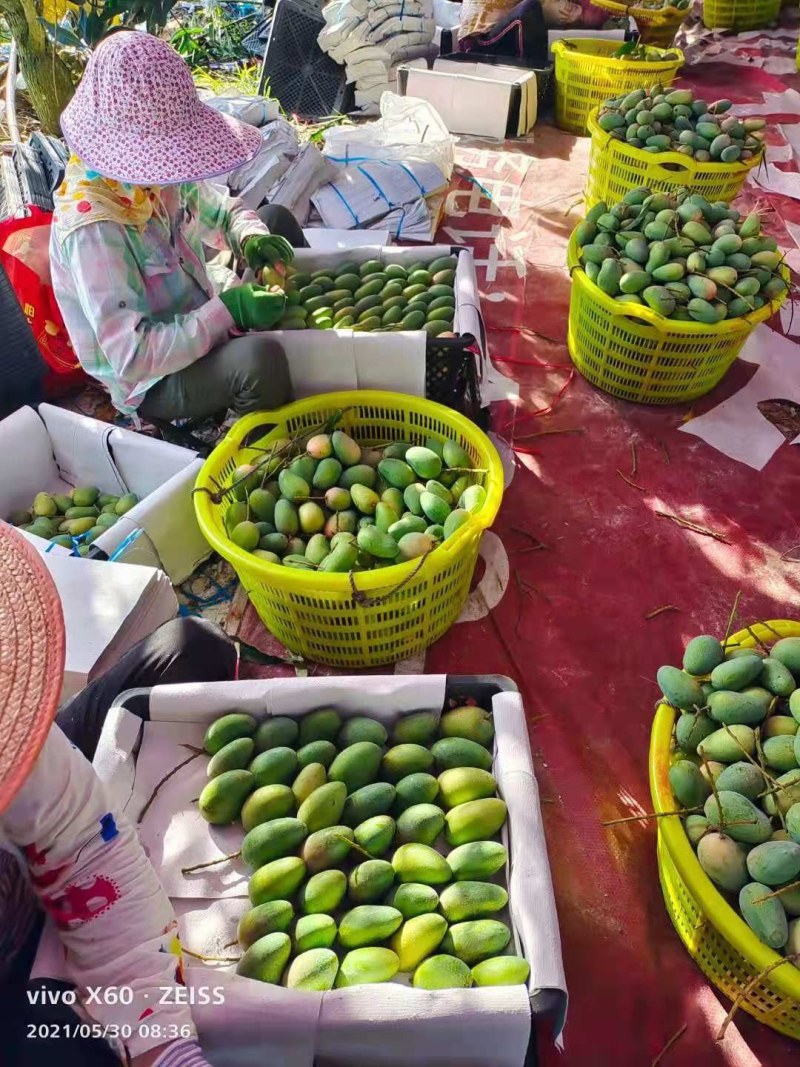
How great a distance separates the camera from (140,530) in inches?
84.7

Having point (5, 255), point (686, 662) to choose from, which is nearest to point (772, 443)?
point (686, 662)

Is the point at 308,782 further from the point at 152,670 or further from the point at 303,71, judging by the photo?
the point at 303,71

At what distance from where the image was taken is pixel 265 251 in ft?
9.18

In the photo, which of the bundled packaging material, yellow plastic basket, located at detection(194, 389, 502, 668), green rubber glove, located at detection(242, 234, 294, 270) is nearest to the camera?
yellow plastic basket, located at detection(194, 389, 502, 668)

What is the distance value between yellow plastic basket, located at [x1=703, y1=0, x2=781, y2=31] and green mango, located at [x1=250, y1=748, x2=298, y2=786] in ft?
26.3

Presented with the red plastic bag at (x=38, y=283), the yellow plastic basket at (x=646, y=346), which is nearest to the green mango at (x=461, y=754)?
the yellow plastic basket at (x=646, y=346)

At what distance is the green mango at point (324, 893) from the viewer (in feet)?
4.61

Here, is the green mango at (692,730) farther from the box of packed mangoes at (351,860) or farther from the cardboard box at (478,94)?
the cardboard box at (478,94)

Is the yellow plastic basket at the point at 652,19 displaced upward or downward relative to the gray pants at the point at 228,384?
upward

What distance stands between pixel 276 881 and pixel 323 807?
161 millimetres

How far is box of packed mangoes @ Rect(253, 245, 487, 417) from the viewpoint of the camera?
2.54 metres

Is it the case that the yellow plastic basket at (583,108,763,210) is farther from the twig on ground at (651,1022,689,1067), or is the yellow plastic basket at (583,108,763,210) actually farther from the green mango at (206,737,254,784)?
the twig on ground at (651,1022,689,1067)

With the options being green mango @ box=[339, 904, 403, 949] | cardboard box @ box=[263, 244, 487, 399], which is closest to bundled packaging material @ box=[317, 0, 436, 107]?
cardboard box @ box=[263, 244, 487, 399]

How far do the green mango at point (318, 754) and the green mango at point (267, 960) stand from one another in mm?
346
